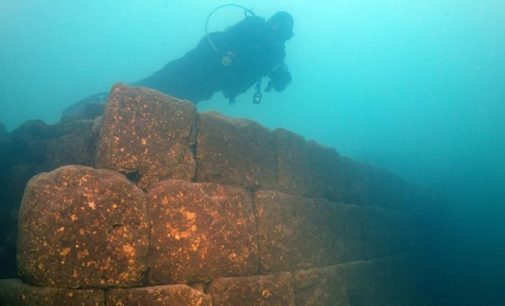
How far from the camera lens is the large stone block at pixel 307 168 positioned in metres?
5.53

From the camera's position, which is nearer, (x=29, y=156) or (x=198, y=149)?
(x=198, y=149)

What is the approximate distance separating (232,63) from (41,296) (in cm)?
663

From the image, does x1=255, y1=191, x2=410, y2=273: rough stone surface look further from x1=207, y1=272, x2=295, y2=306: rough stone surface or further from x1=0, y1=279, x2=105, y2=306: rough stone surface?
→ x1=0, y1=279, x2=105, y2=306: rough stone surface

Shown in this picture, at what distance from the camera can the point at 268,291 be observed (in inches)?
172

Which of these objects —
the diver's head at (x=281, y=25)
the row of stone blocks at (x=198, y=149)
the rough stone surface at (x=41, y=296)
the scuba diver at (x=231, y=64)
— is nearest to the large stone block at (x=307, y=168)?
the row of stone blocks at (x=198, y=149)

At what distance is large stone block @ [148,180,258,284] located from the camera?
11.7 feet

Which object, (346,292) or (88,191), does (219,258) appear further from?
(346,292)

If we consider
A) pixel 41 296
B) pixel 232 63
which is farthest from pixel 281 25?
pixel 41 296

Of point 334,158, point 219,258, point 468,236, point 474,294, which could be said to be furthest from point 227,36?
point 468,236

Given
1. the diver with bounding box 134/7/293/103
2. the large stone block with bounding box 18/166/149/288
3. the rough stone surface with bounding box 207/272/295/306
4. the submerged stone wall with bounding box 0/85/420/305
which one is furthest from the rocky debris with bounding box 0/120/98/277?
the diver with bounding box 134/7/293/103

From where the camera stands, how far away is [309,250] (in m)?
5.48

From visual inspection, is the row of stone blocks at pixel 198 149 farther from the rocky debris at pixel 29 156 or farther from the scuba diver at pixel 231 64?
the scuba diver at pixel 231 64

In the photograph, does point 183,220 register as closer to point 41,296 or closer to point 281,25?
point 41,296

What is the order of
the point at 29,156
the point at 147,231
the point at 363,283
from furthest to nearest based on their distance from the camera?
1. the point at 363,283
2. the point at 29,156
3. the point at 147,231
